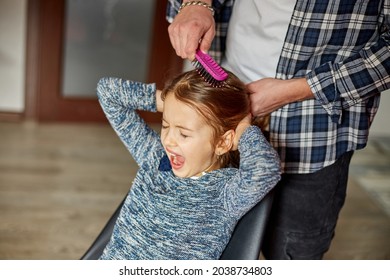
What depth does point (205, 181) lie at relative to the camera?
1300 millimetres

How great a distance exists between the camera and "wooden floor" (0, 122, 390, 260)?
7.85ft

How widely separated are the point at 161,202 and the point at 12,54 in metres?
2.26

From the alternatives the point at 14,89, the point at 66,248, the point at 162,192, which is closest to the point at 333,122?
the point at 162,192

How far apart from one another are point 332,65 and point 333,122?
14 cm

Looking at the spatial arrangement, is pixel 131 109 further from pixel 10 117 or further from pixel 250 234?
pixel 10 117

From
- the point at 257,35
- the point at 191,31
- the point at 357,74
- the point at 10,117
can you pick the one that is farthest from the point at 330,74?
the point at 10,117

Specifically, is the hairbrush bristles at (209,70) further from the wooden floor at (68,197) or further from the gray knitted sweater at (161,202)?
the wooden floor at (68,197)

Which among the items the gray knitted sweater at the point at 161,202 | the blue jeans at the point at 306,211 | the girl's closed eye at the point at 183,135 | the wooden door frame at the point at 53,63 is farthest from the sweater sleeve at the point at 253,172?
the wooden door frame at the point at 53,63

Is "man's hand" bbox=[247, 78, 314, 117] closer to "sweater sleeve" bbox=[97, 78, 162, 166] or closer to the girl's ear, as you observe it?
the girl's ear

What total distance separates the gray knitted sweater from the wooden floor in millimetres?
1011

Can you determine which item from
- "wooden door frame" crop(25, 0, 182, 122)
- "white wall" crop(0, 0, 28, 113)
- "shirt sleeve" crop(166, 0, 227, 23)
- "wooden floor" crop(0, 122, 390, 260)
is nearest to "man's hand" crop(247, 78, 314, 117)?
"shirt sleeve" crop(166, 0, 227, 23)

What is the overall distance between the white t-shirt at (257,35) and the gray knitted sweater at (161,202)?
0.18m

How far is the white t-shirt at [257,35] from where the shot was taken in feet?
4.26
